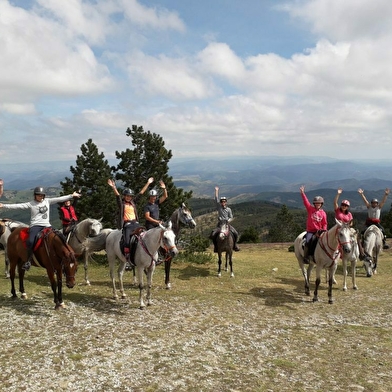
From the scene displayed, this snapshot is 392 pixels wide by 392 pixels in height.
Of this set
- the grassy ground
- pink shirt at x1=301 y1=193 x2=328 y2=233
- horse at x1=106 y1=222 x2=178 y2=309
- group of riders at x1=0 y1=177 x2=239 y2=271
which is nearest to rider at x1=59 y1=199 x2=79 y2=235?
group of riders at x1=0 y1=177 x2=239 y2=271

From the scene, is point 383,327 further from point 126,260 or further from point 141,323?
point 126,260

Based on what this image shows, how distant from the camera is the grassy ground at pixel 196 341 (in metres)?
6.88

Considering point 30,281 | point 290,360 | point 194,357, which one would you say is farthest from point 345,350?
point 30,281

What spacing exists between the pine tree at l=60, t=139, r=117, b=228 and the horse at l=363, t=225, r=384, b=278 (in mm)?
19175

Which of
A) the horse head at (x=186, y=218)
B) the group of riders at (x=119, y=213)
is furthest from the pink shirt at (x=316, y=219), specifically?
the group of riders at (x=119, y=213)

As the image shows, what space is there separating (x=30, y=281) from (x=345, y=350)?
15.5m

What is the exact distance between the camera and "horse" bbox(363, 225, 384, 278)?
19695 millimetres

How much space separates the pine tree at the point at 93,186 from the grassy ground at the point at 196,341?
9.98 metres

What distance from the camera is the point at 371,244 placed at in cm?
1981

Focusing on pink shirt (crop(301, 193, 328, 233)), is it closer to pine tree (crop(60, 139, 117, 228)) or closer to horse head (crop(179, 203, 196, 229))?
horse head (crop(179, 203, 196, 229))

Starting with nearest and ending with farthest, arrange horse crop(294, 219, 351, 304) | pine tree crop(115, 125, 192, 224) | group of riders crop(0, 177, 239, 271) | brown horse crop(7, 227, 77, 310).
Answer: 1. brown horse crop(7, 227, 77, 310)
2. group of riders crop(0, 177, 239, 271)
3. horse crop(294, 219, 351, 304)
4. pine tree crop(115, 125, 192, 224)

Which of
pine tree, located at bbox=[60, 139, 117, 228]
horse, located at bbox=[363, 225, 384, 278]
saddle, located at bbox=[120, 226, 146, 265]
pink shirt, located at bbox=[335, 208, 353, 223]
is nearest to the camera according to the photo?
saddle, located at bbox=[120, 226, 146, 265]

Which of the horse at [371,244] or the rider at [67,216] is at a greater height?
the rider at [67,216]

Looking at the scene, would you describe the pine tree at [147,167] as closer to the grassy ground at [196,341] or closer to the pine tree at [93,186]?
the pine tree at [93,186]
